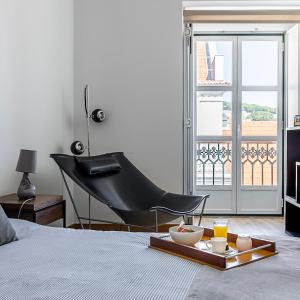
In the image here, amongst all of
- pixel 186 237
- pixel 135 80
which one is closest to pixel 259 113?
pixel 135 80

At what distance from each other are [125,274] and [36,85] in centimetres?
261

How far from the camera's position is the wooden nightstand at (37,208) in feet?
8.73

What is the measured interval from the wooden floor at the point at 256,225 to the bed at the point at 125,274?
2.69 metres

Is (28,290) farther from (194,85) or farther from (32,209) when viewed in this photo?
(194,85)

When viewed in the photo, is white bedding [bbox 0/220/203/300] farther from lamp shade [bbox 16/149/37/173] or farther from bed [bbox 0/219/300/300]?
lamp shade [bbox 16/149/37/173]

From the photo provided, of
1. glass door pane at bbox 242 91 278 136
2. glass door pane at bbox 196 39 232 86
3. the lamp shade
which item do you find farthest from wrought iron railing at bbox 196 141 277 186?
the lamp shade

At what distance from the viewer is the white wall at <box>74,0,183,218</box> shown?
→ 4289 millimetres

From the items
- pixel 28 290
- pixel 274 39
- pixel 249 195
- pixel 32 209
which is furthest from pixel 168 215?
pixel 274 39

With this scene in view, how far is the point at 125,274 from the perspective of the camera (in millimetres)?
1310

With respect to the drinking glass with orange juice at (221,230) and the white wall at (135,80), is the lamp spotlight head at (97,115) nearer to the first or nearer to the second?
the white wall at (135,80)

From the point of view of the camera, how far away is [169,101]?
4305mm

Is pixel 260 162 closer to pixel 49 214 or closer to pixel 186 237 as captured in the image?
pixel 49 214

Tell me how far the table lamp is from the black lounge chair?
0.34 m

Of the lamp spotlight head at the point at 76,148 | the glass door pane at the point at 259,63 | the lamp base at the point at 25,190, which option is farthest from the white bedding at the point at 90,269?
the glass door pane at the point at 259,63
